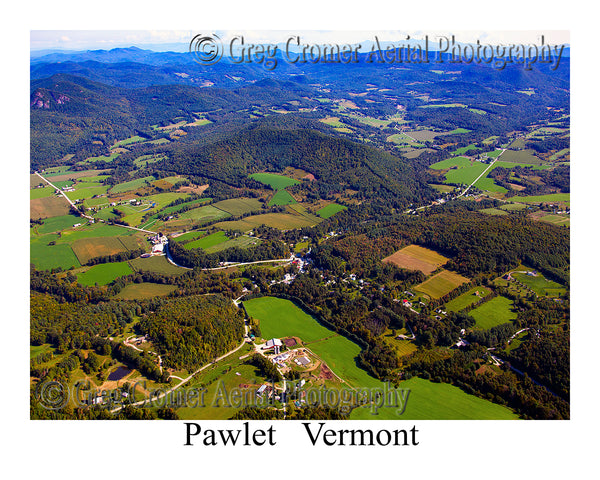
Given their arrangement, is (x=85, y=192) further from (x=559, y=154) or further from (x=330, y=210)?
(x=559, y=154)

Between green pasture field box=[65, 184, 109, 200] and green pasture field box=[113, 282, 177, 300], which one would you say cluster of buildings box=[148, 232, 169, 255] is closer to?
green pasture field box=[113, 282, 177, 300]

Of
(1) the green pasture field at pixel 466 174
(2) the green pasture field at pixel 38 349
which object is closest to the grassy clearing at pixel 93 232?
(2) the green pasture field at pixel 38 349

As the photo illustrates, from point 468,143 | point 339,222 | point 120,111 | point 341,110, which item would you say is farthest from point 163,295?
point 341,110

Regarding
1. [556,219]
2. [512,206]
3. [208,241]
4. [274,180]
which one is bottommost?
[208,241]

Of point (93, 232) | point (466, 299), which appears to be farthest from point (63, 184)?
point (466, 299)

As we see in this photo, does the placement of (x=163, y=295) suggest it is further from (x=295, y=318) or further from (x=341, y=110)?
(x=341, y=110)
